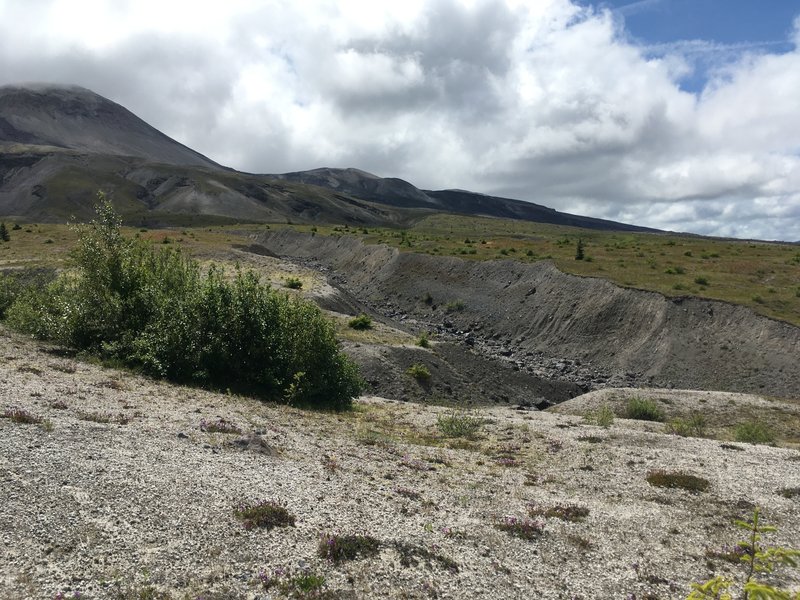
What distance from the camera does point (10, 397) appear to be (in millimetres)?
17281

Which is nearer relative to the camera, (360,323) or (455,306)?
(360,323)

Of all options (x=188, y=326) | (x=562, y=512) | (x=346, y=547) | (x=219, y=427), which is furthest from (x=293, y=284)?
(x=346, y=547)

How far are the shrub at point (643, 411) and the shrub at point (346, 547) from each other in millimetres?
25024

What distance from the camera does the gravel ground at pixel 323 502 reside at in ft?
32.4

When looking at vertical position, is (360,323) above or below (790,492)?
above

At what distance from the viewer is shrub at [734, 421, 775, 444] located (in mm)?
26219

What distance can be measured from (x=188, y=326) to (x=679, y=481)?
21842mm

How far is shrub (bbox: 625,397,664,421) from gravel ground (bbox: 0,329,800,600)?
29.0 ft

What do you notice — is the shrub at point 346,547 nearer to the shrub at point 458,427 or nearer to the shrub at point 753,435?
the shrub at point 458,427

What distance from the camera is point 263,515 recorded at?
11.9 meters

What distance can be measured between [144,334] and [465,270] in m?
52.4

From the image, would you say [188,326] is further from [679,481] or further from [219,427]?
[679,481]

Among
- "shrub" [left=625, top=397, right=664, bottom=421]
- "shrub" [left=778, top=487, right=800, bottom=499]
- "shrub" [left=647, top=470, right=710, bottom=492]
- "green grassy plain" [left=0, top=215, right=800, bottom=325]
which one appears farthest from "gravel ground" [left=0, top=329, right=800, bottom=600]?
"green grassy plain" [left=0, top=215, right=800, bottom=325]

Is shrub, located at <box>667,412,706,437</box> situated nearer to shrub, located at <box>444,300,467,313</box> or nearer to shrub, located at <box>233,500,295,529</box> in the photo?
shrub, located at <box>233,500,295,529</box>
